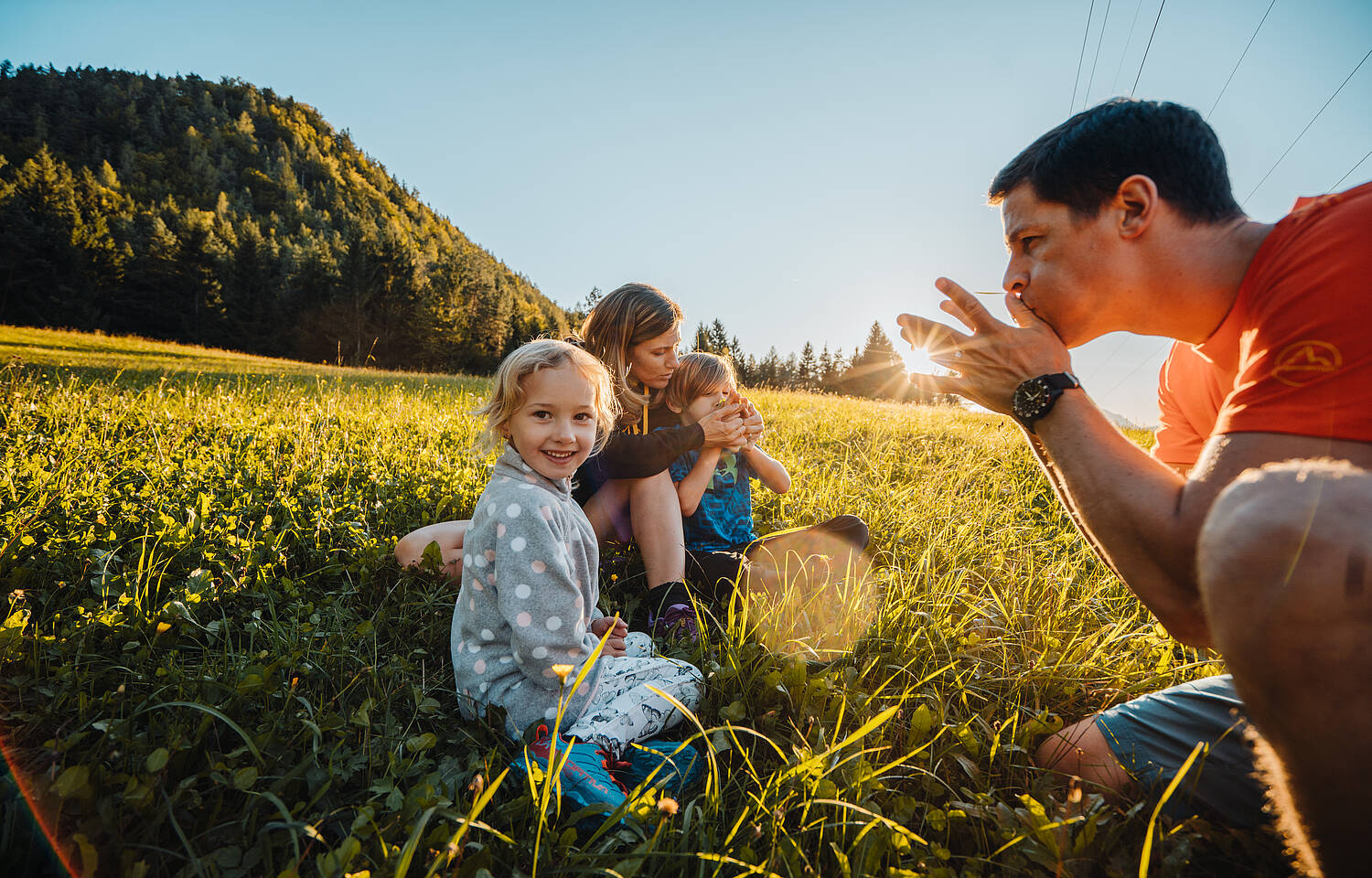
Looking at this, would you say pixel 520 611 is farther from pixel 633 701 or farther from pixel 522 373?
pixel 522 373

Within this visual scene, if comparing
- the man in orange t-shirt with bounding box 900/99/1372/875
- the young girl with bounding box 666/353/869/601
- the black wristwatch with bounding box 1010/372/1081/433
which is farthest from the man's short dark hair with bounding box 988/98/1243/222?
the young girl with bounding box 666/353/869/601

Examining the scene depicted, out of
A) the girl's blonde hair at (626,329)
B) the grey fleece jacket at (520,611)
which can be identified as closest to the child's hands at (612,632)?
the grey fleece jacket at (520,611)

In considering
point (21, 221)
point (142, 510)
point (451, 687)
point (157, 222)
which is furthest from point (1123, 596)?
point (157, 222)

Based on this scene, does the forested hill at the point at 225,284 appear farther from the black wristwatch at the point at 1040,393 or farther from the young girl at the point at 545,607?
the black wristwatch at the point at 1040,393

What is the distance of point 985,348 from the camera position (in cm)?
170

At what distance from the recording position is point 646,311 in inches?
121

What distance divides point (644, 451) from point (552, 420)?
77cm

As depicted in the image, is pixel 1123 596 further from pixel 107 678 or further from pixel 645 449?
pixel 107 678

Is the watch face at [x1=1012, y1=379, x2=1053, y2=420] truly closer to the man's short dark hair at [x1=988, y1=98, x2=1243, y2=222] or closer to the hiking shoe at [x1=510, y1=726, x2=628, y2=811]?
the man's short dark hair at [x1=988, y1=98, x2=1243, y2=222]

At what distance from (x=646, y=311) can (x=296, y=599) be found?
2026 millimetres

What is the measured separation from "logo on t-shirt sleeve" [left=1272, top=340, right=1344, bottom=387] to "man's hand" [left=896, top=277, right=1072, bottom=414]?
1.41 ft

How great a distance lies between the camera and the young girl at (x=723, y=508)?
108 inches

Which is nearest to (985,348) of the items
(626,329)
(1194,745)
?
(1194,745)

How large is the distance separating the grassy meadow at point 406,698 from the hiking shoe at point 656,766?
2.4 inches
